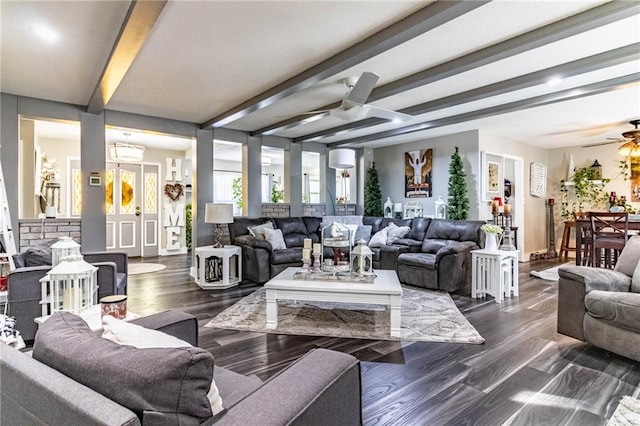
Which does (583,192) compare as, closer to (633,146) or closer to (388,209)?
(633,146)

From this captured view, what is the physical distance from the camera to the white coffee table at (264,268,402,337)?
3.06 meters

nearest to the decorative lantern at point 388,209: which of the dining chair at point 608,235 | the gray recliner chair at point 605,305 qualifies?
the dining chair at point 608,235

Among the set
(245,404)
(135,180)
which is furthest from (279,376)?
(135,180)

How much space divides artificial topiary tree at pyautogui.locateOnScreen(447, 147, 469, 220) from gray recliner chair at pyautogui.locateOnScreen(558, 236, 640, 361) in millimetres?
2937

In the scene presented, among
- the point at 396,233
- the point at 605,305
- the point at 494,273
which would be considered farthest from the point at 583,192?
the point at 605,305

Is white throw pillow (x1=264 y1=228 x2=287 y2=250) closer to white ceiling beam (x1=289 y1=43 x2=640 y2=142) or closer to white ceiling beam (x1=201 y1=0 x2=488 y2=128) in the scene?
white ceiling beam (x1=201 y1=0 x2=488 y2=128)

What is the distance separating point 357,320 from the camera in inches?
139

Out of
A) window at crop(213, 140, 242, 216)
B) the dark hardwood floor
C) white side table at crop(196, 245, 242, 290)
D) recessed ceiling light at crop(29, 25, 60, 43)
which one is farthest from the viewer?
window at crop(213, 140, 242, 216)

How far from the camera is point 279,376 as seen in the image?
1185 millimetres

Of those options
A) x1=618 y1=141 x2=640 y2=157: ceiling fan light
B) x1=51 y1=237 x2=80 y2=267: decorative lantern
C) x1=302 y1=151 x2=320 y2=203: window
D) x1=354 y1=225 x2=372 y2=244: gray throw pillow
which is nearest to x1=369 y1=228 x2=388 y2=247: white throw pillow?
x1=354 y1=225 x2=372 y2=244: gray throw pillow

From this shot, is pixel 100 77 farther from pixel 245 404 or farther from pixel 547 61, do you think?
pixel 547 61

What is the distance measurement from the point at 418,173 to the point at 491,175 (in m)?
1.33

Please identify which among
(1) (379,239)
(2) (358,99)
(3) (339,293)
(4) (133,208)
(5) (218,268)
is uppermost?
(2) (358,99)

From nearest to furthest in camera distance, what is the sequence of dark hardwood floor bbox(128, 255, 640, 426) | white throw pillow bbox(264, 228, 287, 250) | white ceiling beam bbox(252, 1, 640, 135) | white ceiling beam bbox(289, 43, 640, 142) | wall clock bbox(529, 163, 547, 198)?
1. dark hardwood floor bbox(128, 255, 640, 426)
2. white ceiling beam bbox(252, 1, 640, 135)
3. white ceiling beam bbox(289, 43, 640, 142)
4. white throw pillow bbox(264, 228, 287, 250)
5. wall clock bbox(529, 163, 547, 198)
